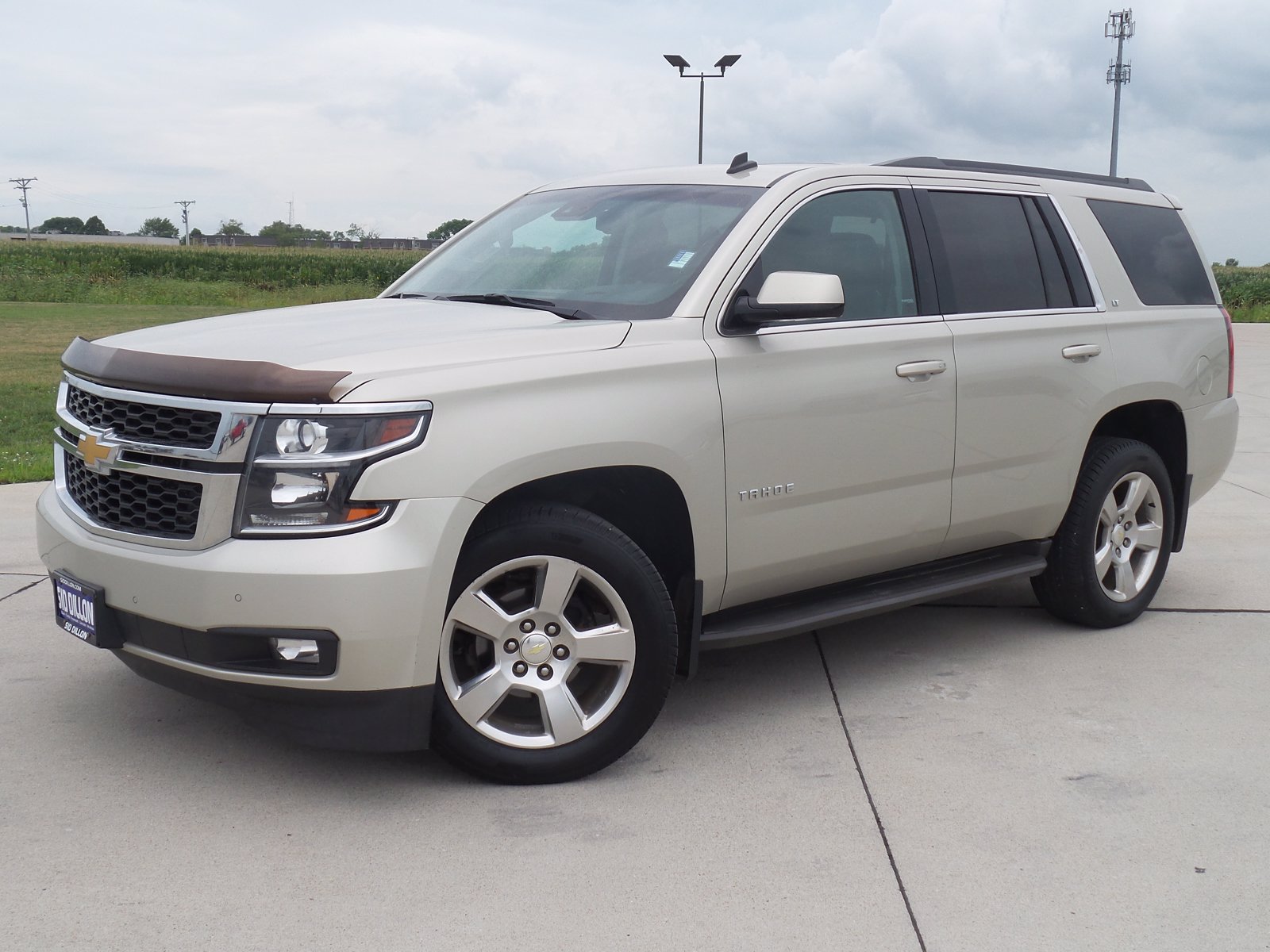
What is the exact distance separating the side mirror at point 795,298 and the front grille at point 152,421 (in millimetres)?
1631

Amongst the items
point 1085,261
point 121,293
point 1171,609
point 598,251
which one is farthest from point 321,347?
point 121,293

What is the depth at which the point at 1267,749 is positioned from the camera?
405cm

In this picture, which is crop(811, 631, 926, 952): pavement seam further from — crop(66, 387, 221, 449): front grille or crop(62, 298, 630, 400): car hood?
crop(66, 387, 221, 449): front grille

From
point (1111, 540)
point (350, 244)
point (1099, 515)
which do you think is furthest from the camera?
point (350, 244)

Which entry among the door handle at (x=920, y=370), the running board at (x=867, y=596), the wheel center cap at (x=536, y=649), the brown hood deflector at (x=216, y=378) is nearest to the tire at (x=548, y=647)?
the wheel center cap at (x=536, y=649)

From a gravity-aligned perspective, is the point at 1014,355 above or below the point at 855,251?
below

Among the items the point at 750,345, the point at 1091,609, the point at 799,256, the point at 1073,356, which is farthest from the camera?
the point at 1091,609

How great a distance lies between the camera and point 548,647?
3.63 metres

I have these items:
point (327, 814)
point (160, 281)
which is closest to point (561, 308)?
point (327, 814)

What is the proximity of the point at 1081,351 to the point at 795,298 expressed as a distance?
1.74 m

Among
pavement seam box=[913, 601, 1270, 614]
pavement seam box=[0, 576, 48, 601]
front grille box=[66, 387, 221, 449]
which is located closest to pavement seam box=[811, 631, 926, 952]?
pavement seam box=[913, 601, 1270, 614]

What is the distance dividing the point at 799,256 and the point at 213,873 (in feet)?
8.60

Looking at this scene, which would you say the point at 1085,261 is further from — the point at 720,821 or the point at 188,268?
the point at 188,268

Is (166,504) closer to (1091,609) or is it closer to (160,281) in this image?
(1091,609)
